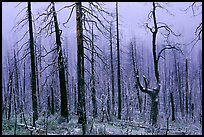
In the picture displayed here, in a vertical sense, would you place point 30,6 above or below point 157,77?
above

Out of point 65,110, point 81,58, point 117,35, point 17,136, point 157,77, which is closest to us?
point 17,136

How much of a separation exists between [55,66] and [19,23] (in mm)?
2912

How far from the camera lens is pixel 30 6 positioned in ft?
54.8

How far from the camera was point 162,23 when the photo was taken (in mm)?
20094

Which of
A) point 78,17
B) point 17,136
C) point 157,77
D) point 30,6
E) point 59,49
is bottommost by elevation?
point 17,136

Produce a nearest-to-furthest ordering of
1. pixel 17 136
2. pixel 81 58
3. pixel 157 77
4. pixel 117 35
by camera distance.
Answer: pixel 17 136 < pixel 81 58 < pixel 157 77 < pixel 117 35

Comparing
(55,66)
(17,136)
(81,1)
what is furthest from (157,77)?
(17,136)

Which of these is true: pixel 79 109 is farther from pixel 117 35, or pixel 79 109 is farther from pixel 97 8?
pixel 117 35

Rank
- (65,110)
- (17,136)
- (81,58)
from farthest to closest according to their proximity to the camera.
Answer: (65,110) → (81,58) → (17,136)

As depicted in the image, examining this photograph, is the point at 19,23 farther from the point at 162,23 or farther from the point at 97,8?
the point at 162,23

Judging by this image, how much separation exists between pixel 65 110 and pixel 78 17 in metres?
4.87

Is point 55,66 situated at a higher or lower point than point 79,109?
higher

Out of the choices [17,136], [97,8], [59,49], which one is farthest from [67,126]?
[97,8]

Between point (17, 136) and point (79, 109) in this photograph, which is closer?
point (17, 136)
